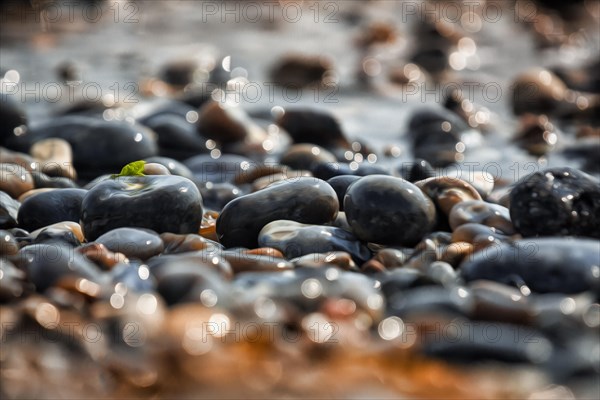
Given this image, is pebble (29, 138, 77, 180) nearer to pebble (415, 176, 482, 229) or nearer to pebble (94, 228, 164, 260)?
pebble (94, 228, 164, 260)

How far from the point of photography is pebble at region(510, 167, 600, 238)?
3.09 m

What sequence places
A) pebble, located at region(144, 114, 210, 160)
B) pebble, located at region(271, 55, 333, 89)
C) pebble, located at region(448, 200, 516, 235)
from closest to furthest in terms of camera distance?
pebble, located at region(448, 200, 516, 235), pebble, located at region(144, 114, 210, 160), pebble, located at region(271, 55, 333, 89)

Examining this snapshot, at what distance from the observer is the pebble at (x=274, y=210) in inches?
126

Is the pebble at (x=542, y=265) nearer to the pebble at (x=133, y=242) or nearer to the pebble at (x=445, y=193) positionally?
the pebble at (x=445, y=193)

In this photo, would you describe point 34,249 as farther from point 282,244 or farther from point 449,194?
point 449,194

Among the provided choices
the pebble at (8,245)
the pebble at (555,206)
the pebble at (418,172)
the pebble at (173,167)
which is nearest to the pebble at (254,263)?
the pebble at (8,245)

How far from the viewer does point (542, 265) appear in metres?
2.65

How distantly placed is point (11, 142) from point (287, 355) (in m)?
2.87

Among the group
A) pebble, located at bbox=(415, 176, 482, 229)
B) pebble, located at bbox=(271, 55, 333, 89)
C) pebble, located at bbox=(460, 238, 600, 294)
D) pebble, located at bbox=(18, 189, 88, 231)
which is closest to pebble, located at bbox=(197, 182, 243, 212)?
pebble, located at bbox=(18, 189, 88, 231)

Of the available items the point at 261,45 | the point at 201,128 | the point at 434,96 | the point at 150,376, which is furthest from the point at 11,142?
the point at 261,45

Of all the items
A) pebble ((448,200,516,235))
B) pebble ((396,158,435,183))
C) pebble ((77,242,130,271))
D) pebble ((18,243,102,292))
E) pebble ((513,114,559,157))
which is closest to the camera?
pebble ((18,243,102,292))

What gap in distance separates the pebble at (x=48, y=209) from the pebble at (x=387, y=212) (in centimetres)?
106

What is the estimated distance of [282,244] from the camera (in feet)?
9.85

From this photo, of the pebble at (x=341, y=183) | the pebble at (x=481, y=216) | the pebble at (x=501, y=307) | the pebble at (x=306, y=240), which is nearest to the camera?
the pebble at (x=501, y=307)
